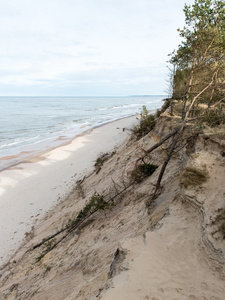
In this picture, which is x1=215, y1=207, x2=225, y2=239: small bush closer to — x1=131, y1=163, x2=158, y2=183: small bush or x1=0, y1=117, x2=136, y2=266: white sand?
x1=131, y1=163, x2=158, y2=183: small bush

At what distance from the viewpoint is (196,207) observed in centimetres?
419

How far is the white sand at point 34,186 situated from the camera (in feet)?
28.9

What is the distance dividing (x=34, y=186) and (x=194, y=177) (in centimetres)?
1040

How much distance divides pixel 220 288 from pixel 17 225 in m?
8.41

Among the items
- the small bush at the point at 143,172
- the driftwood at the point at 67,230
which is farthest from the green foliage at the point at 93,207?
the small bush at the point at 143,172

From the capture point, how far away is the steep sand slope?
302 cm

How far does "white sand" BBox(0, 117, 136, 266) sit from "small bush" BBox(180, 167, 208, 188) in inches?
259

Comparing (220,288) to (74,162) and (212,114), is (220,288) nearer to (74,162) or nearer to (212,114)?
(212,114)

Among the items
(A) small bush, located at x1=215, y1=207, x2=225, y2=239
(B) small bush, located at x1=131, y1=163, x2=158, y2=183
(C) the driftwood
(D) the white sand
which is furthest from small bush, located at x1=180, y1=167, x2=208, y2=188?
(D) the white sand

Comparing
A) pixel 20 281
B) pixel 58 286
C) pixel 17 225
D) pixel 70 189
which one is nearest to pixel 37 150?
pixel 70 189

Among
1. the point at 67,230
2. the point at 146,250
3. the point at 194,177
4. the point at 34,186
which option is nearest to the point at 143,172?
the point at 194,177

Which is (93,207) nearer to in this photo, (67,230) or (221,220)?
(67,230)

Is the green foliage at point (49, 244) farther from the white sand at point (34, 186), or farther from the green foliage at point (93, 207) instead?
the white sand at point (34, 186)

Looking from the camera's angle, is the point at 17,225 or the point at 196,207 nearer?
the point at 196,207
